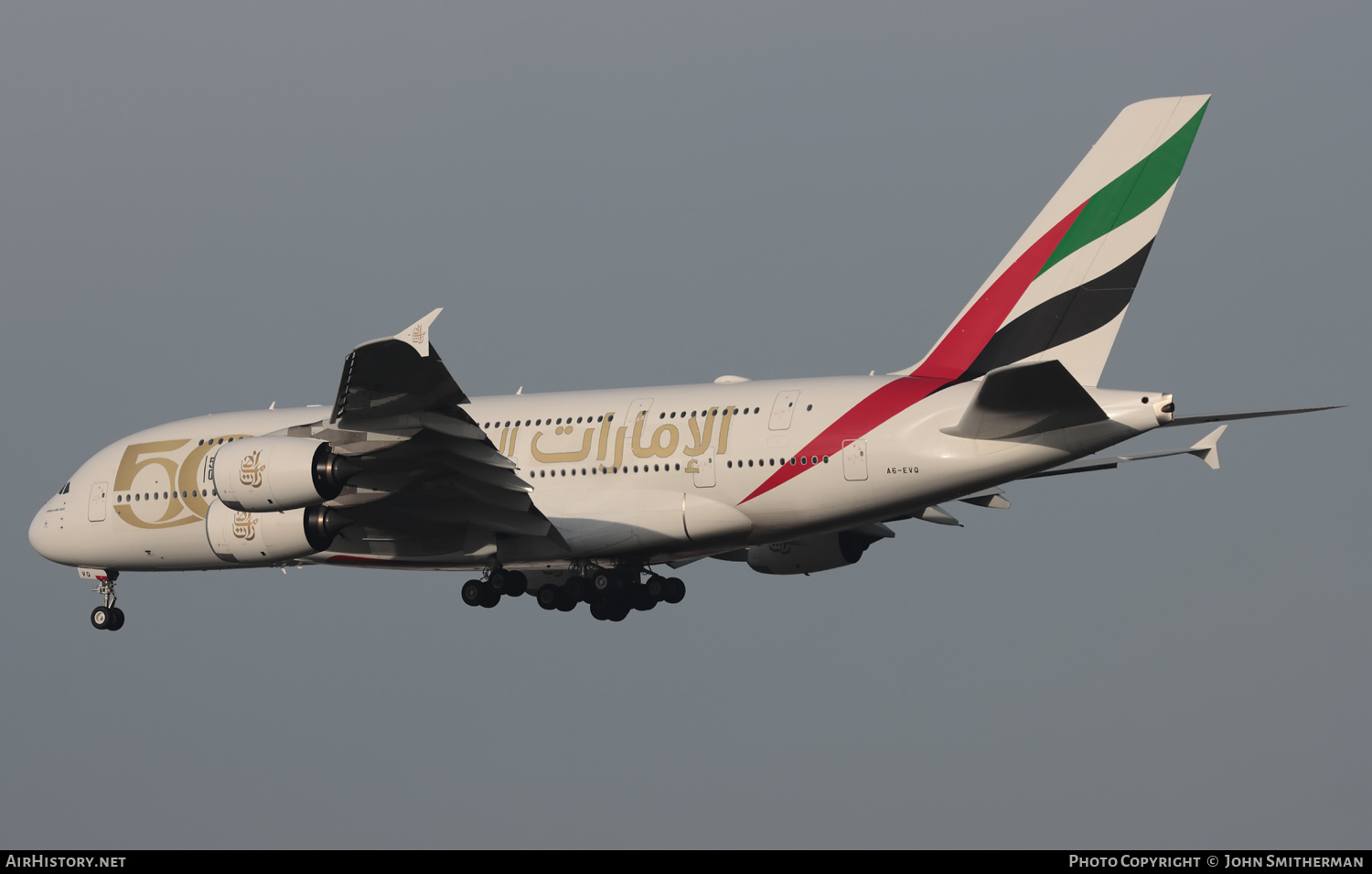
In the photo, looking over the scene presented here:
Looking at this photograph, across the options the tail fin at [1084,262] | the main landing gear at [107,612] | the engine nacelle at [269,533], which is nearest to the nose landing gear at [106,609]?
the main landing gear at [107,612]

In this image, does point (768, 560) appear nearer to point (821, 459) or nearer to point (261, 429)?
point (821, 459)

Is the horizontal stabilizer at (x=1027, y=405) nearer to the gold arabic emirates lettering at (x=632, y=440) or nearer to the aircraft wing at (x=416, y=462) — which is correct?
the gold arabic emirates lettering at (x=632, y=440)

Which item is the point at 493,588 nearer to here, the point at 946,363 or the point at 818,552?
the point at 818,552

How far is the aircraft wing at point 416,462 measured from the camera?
79.7ft

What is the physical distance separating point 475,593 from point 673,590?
13.3 feet

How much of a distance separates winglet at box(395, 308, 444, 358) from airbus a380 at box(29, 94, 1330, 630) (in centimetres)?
3

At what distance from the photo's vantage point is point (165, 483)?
1272 inches

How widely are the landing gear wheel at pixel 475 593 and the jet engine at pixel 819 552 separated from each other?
578cm

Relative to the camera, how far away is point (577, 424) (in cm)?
Result: 2962

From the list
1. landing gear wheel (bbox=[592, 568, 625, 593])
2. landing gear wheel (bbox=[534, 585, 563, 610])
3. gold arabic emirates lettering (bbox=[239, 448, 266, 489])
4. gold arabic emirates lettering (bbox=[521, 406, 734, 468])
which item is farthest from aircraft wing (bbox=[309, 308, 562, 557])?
landing gear wheel (bbox=[592, 568, 625, 593])

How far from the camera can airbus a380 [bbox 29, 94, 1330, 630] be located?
2516 cm

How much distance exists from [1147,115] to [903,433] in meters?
6.87

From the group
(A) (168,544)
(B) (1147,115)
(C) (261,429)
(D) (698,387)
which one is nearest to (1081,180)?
(B) (1147,115)

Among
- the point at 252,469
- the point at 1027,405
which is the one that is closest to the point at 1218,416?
the point at 1027,405
